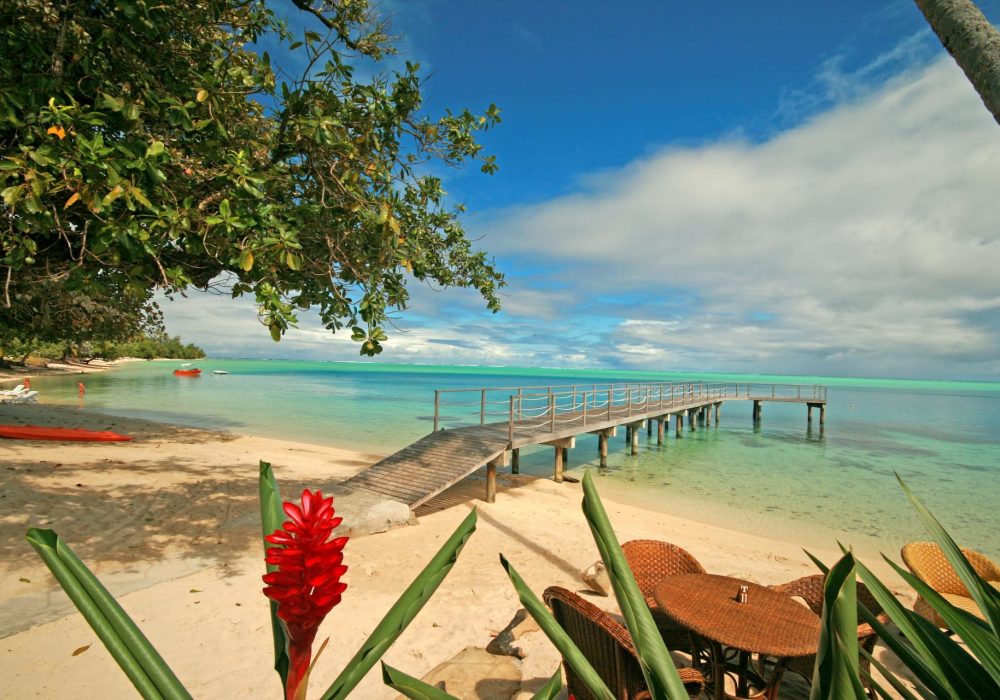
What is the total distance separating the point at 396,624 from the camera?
71cm

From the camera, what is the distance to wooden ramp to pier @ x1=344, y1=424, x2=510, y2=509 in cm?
927

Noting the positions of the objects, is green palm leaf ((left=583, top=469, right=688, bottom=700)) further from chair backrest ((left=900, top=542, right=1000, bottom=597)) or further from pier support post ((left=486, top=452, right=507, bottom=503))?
pier support post ((left=486, top=452, right=507, bottom=503))

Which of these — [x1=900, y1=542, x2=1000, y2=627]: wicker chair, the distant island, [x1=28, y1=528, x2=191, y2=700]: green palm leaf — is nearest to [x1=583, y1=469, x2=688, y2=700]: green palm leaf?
[x1=28, y1=528, x2=191, y2=700]: green palm leaf

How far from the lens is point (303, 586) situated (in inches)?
25.6

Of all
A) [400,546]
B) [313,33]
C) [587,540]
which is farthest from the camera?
[587,540]

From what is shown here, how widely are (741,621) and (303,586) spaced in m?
3.79

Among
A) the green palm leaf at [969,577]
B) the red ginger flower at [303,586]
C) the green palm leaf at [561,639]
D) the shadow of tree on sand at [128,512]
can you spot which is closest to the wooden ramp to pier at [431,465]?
the shadow of tree on sand at [128,512]

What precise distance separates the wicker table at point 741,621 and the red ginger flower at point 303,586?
337cm

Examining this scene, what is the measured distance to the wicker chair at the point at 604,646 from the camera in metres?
2.84

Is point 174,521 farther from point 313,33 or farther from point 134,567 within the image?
point 313,33

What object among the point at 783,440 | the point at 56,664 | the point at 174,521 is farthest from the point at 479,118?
the point at 783,440

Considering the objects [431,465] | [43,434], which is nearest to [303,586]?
[431,465]

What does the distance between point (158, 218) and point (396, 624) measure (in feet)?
14.0

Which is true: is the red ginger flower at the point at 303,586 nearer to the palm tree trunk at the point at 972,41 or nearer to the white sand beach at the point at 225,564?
the palm tree trunk at the point at 972,41
